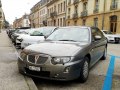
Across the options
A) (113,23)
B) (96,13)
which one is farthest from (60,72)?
(96,13)

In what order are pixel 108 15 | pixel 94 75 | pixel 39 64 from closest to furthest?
pixel 39 64 < pixel 94 75 < pixel 108 15

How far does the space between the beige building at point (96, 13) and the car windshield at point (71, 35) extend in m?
21.7

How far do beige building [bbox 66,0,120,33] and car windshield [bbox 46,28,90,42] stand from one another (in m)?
21.7

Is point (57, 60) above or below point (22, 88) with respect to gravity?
above

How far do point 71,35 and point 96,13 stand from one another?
2668 centimetres

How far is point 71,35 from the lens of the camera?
6.58 m

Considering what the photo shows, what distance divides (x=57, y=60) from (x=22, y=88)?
1040 mm

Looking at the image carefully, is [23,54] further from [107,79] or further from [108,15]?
[108,15]

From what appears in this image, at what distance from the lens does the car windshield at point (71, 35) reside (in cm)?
640

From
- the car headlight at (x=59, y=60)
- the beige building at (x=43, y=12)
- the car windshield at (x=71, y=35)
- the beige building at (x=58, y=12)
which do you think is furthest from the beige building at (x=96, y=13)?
the car headlight at (x=59, y=60)

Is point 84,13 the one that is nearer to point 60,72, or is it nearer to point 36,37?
point 36,37

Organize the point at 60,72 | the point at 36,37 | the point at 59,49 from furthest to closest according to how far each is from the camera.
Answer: the point at 36,37
the point at 59,49
the point at 60,72

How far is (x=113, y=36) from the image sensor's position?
2289cm

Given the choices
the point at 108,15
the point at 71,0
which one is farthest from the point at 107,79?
the point at 71,0
